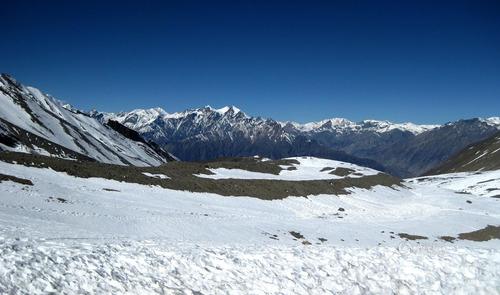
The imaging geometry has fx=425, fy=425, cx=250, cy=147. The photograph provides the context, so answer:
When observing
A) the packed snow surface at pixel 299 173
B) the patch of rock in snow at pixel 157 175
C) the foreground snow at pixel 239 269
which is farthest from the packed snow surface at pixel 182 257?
the packed snow surface at pixel 299 173

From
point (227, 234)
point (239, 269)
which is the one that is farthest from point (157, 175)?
point (239, 269)

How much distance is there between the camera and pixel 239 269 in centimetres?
1558

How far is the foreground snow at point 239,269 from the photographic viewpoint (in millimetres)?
12727

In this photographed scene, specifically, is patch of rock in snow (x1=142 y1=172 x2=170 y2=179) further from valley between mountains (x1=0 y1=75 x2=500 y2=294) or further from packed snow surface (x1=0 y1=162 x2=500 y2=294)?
packed snow surface (x1=0 y1=162 x2=500 y2=294)

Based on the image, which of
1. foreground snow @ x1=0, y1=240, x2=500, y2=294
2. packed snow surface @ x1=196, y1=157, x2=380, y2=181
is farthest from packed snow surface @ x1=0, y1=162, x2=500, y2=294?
packed snow surface @ x1=196, y1=157, x2=380, y2=181

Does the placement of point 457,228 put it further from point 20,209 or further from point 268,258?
point 20,209

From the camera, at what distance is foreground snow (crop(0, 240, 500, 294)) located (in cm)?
1273

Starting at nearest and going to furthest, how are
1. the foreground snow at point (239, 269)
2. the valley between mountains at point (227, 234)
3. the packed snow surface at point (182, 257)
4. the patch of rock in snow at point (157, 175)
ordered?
the foreground snow at point (239, 269) < the packed snow surface at point (182, 257) < the valley between mountains at point (227, 234) < the patch of rock in snow at point (157, 175)

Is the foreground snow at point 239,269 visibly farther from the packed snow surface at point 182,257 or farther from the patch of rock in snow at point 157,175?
the patch of rock in snow at point 157,175

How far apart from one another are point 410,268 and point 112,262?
452 inches

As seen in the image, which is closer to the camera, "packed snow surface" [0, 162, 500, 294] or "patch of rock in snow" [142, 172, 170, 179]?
"packed snow surface" [0, 162, 500, 294]

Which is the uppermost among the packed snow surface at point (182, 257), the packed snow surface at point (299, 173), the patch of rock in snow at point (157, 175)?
the packed snow surface at point (299, 173)

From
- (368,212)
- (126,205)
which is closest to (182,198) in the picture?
(126,205)

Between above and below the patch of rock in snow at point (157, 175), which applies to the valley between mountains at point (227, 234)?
below
